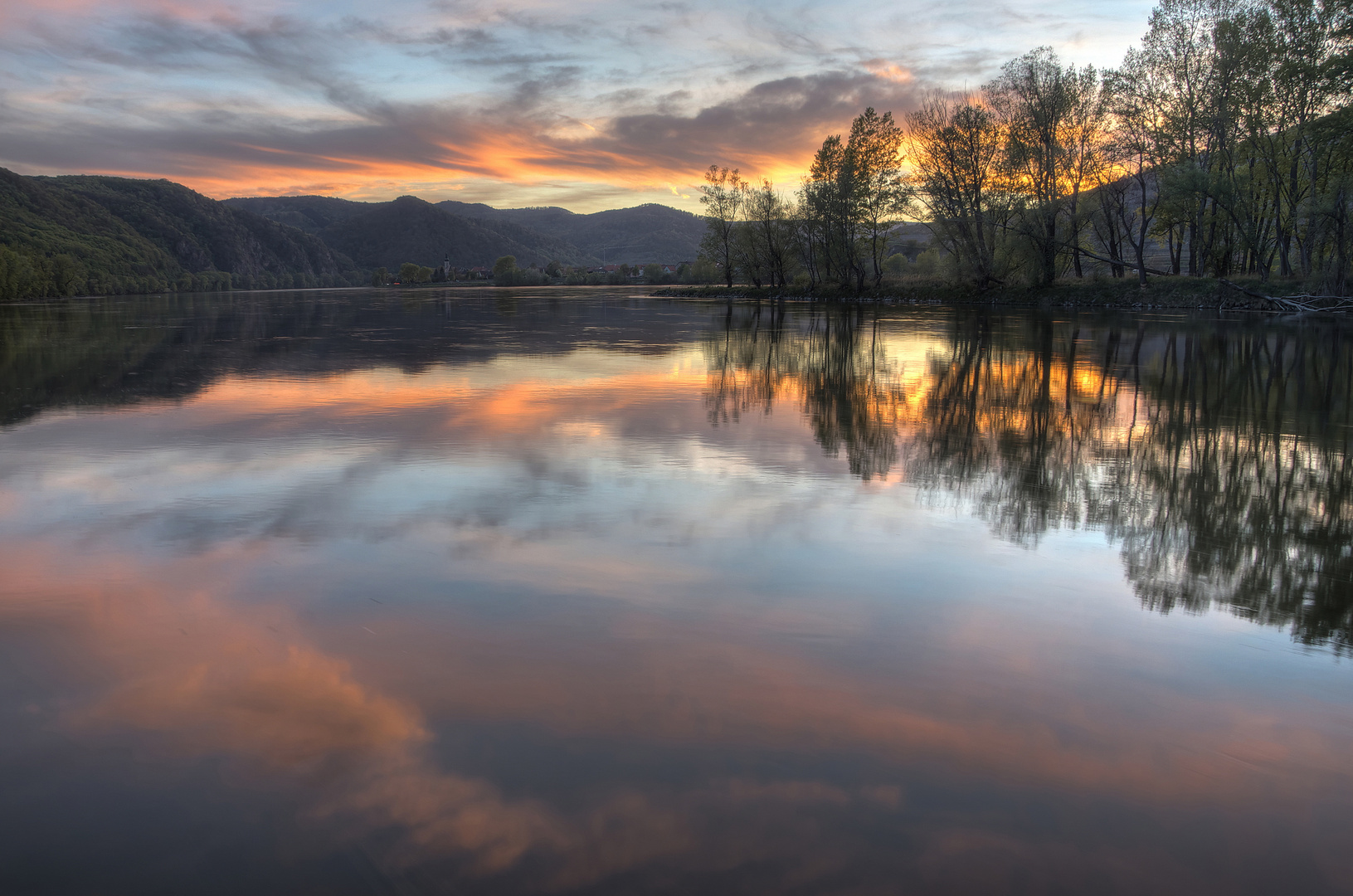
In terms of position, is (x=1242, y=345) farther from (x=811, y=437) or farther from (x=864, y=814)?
(x=864, y=814)

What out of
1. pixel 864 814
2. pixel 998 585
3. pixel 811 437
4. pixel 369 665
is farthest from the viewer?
pixel 811 437

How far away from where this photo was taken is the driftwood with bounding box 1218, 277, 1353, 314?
110ft

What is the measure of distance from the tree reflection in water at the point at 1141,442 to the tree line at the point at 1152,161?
21.8 metres

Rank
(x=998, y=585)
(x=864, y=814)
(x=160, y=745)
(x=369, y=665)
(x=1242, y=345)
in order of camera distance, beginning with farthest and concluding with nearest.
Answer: (x=1242, y=345)
(x=998, y=585)
(x=369, y=665)
(x=160, y=745)
(x=864, y=814)

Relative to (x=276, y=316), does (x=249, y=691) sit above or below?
below

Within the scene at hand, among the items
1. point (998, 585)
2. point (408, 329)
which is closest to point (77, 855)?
point (998, 585)

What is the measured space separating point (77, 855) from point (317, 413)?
9542 mm

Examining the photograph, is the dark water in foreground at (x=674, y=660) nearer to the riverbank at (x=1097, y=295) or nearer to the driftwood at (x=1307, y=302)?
the driftwood at (x=1307, y=302)

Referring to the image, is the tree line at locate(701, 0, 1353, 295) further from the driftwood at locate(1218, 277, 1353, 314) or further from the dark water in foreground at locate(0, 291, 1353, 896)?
the dark water in foreground at locate(0, 291, 1353, 896)

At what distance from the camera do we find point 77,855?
9.32ft

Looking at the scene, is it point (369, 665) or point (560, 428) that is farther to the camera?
point (560, 428)

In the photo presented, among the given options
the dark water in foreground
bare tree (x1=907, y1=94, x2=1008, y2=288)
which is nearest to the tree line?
bare tree (x1=907, y1=94, x2=1008, y2=288)

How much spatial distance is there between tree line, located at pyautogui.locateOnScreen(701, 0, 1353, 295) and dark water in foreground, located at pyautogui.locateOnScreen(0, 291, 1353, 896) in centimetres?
3633

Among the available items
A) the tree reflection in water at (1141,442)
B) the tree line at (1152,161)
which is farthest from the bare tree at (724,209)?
the tree reflection in water at (1141,442)
